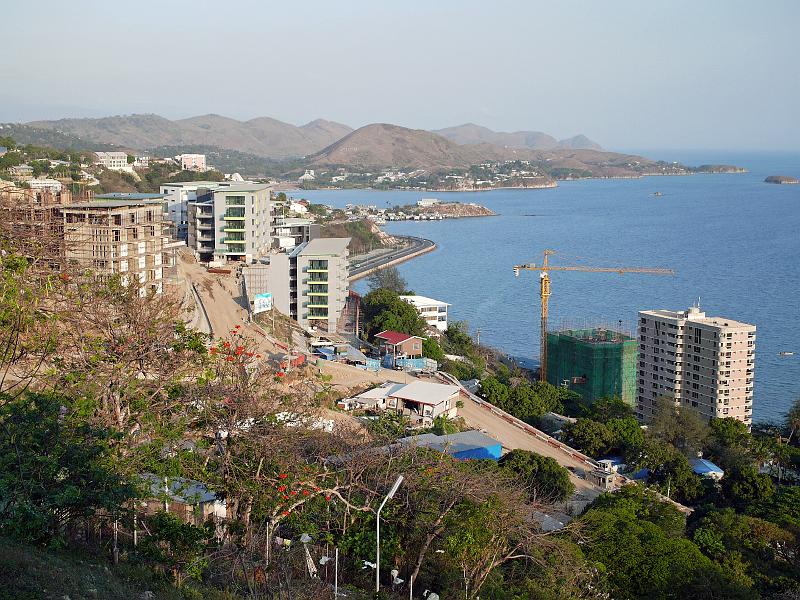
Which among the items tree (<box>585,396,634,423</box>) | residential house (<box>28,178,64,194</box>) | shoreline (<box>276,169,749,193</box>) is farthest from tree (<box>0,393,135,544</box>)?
shoreline (<box>276,169,749,193</box>)

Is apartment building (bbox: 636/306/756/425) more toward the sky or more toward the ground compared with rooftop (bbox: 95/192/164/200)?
more toward the ground

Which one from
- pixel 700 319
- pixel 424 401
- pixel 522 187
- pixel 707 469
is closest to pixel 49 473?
pixel 424 401

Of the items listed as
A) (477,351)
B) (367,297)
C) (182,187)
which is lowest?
(477,351)

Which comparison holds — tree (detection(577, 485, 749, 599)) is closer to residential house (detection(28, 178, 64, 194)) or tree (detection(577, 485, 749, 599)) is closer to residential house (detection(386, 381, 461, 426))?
residential house (detection(386, 381, 461, 426))

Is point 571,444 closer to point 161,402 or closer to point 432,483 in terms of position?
point 432,483

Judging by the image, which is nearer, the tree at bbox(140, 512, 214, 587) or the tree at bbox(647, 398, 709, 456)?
the tree at bbox(140, 512, 214, 587)

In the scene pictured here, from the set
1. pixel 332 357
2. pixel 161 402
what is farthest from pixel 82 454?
pixel 332 357
